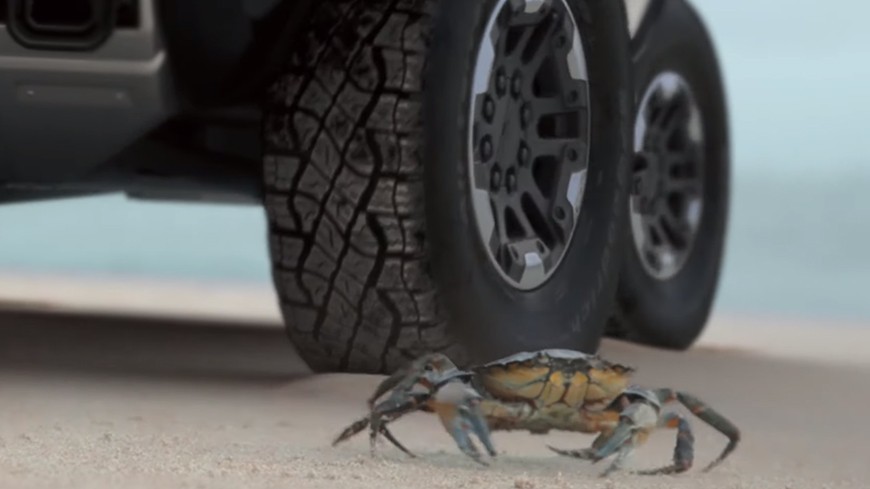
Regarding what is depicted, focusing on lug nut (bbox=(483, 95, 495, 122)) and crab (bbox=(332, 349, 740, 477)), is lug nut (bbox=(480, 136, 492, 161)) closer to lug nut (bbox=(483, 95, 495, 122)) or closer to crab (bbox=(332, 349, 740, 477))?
lug nut (bbox=(483, 95, 495, 122))

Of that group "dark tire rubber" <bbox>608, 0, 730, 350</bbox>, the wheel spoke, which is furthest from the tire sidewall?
the wheel spoke

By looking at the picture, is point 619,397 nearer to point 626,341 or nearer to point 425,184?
point 425,184

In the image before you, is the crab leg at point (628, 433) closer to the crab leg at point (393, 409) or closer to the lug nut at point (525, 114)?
the crab leg at point (393, 409)

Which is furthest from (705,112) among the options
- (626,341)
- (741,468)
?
(741,468)

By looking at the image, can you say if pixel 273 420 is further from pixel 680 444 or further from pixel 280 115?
pixel 680 444

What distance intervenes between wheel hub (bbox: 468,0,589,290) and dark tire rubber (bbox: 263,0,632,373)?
0.34ft

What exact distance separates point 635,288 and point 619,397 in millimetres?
2861

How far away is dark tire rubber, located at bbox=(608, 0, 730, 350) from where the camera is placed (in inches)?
219

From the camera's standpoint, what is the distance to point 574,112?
4.09 m

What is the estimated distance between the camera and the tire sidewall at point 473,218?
3.56m

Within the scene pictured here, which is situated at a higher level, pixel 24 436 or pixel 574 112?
pixel 574 112

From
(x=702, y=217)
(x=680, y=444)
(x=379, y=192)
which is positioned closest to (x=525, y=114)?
(x=379, y=192)

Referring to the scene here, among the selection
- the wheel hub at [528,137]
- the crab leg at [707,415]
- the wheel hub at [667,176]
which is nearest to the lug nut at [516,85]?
the wheel hub at [528,137]

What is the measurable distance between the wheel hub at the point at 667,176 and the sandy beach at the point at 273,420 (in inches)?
13.1
